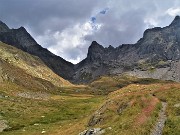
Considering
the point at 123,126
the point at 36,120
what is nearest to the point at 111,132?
the point at 123,126

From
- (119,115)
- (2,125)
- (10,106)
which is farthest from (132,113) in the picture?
(10,106)

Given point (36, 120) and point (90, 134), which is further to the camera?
point (36, 120)

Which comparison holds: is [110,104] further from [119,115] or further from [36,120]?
[36,120]

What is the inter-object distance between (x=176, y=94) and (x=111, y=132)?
22.7 m

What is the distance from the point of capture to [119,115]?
73.4 m

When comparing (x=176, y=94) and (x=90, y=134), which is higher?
(x=176, y=94)

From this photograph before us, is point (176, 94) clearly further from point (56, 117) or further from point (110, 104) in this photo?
point (56, 117)

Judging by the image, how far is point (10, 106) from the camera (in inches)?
6225

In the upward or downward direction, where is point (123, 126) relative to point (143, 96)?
downward

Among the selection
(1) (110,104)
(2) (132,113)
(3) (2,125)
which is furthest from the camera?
(3) (2,125)

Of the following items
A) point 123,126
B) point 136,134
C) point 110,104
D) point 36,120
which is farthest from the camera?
point 36,120

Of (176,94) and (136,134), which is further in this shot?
(176,94)

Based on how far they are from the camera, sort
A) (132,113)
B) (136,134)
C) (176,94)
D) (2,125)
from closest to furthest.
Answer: (136,134), (132,113), (176,94), (2,125)

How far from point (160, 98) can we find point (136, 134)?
78.9ft
